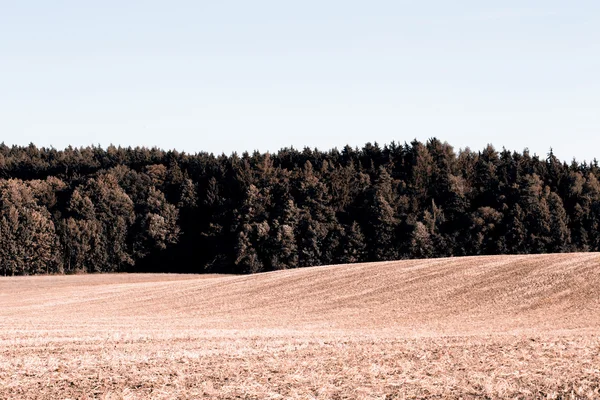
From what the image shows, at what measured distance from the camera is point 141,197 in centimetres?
9325

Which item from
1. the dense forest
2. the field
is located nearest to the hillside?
the field

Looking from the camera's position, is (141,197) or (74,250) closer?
(74,250)

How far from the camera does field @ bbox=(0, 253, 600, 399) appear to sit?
12914mm

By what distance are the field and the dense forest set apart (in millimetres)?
29911

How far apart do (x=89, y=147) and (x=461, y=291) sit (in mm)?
90724

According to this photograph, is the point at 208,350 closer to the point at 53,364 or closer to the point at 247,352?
the point at 247,352

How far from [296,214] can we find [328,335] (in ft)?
198

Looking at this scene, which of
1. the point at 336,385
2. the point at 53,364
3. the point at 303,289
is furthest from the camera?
the point at 303,289

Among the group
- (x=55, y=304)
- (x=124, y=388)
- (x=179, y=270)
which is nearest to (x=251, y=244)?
(x=179, y=270)

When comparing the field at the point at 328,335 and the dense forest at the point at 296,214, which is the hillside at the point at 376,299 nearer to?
the field at the point at 328,335

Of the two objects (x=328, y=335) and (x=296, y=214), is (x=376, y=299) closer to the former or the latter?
(x=328, y=335)

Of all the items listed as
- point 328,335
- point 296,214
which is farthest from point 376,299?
point 296,214

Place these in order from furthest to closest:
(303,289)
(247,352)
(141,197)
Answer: (141,197) < (303,289) < (247,352)

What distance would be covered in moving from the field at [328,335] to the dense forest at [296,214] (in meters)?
29.9
